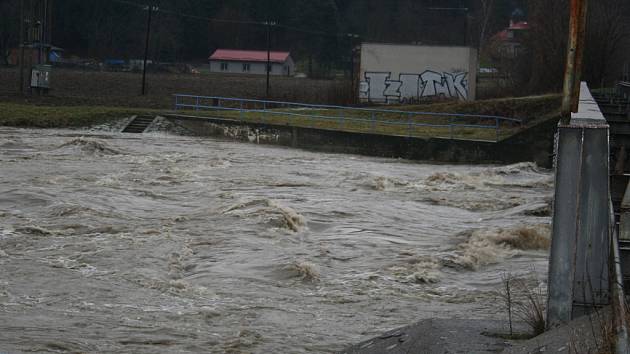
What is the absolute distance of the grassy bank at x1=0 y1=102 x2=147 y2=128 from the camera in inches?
1719

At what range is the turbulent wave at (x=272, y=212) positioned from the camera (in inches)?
833

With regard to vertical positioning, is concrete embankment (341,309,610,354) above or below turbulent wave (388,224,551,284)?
above

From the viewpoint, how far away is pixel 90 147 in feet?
116

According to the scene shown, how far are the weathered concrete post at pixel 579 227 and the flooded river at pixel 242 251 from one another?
3242 mm

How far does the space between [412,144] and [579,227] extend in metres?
29.7

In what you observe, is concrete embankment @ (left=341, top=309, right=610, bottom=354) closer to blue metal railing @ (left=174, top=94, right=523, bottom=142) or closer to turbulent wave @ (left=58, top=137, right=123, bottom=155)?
turbulent wave @ (left=58, top=137, right=123, bottom=155)

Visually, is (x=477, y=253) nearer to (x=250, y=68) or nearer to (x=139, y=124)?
(x=139, y=124)

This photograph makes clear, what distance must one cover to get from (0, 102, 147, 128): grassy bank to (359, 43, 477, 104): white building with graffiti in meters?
17.7

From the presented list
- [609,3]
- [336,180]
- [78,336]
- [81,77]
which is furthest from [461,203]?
[81,77]

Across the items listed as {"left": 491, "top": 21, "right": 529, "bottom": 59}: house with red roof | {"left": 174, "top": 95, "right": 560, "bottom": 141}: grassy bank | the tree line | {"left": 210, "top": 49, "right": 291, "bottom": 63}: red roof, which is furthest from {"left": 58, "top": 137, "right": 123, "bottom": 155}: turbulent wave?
{"left": 210, "top": 49, "right": 291, "bottom": 63}: red roof

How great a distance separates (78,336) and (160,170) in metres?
19.5

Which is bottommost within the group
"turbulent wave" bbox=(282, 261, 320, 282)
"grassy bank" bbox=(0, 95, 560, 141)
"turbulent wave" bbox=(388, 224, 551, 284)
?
"turbulent wave" bbox=(282, 261, 320, 282)

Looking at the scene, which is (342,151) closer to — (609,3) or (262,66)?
(609,3)

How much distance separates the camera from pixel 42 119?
145 feet
